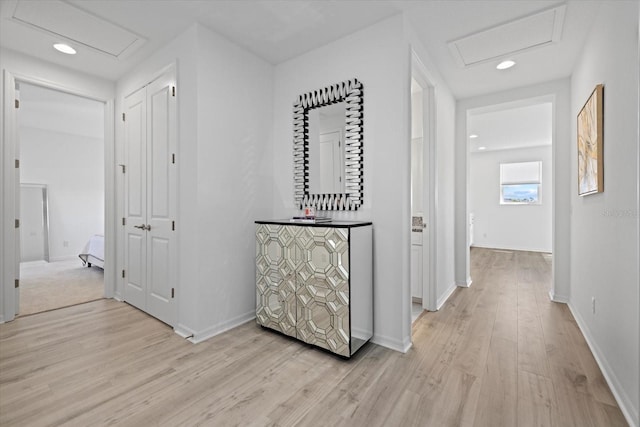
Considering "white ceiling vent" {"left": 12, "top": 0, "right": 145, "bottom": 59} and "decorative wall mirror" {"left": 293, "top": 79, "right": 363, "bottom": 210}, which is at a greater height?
"white ceiling vent" {"left": 12, "top": 0, "right": 145, "bottom": 59}

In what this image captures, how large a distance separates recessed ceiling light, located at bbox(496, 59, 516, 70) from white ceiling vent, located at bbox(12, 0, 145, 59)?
3349 millimetres

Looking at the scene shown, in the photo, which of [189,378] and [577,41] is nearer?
[189,378]

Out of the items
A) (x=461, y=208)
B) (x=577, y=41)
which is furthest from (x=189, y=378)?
(x=577, y=41)

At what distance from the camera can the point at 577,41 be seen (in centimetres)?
254

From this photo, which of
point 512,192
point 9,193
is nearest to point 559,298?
point 512,192

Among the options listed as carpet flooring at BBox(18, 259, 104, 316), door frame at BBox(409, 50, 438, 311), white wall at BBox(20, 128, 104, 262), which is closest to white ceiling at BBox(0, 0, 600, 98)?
door frame at BBox(409, 50, 438, 311)

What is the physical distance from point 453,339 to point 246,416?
170 centimetres

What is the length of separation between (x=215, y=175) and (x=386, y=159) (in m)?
1.40

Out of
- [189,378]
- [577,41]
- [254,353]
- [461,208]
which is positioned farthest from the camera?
[461,208]

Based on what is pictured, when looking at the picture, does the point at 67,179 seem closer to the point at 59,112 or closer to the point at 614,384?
the point at 59,112

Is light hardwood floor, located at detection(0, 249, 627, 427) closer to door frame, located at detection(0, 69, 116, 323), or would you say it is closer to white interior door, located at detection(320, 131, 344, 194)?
door frame, located at detection(0, 69, 116, 323)

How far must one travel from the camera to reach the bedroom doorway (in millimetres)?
4477

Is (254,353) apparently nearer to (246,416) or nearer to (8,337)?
(246,416)

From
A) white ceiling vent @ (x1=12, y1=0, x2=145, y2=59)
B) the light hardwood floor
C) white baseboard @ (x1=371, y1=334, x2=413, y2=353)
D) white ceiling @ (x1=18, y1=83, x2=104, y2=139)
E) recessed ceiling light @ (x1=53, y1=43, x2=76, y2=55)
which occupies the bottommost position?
the light hardwood floor
